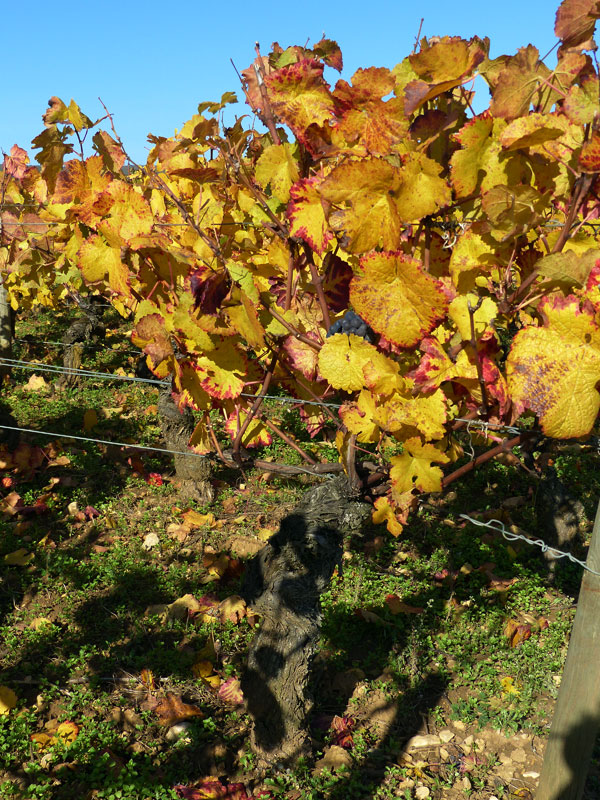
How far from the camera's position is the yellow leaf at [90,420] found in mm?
6414

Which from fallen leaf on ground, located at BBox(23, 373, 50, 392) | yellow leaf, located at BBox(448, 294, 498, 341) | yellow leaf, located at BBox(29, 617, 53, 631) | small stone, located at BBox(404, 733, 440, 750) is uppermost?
fallen leaf on ground, located at BBox(23, 373, 50, 392)

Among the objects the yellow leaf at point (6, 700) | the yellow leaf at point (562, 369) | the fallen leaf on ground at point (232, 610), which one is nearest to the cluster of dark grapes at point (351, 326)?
the yellow leaf at point (562, 369)

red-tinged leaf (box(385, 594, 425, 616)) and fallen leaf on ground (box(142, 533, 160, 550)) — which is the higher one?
fallen leaf on ground (box(142, 533, 160, 550))

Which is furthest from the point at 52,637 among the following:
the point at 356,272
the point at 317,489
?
the point at 356,272

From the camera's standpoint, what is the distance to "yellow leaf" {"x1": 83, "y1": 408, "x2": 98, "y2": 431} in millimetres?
6414

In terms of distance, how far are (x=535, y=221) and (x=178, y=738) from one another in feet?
9.12

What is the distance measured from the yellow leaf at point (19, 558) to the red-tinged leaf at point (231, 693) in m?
1.85

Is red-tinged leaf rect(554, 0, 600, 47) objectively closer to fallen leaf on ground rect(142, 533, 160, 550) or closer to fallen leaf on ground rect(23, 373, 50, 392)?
fallen leaf on ground rect(142, 533, 160, 550)

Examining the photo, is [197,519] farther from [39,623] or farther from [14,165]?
[14,165]

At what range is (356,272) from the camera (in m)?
1.85

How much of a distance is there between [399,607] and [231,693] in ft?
3.96

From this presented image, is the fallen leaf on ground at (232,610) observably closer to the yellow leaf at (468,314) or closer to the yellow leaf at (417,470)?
the yellow leaf at (417,470)

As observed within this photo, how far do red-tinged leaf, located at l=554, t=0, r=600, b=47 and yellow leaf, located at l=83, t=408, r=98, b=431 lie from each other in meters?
5.90

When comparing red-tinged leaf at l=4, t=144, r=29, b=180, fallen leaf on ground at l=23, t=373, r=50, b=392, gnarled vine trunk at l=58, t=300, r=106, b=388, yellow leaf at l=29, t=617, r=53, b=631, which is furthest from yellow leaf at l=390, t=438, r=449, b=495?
fallen leaf on ground at l=23, t=373, r=50, b=392
